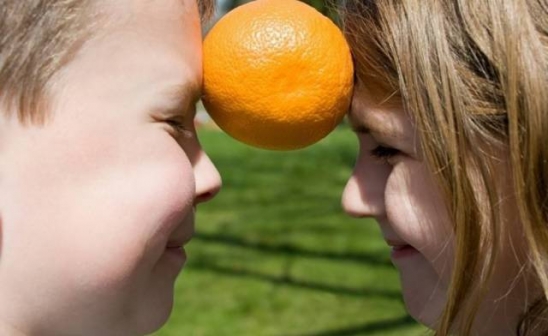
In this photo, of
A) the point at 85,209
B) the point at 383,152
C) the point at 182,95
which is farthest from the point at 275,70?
the point at 85,209

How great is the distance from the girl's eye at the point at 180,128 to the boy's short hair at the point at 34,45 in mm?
231

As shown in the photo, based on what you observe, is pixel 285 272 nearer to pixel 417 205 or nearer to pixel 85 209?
pixel 417 205

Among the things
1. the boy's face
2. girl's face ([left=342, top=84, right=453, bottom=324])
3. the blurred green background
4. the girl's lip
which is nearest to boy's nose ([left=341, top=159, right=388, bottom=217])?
girl's face ([left=342, top=84, right=453, bottom=324])

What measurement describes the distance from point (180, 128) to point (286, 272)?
3372 millimetres

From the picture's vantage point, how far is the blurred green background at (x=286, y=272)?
4.21 meters

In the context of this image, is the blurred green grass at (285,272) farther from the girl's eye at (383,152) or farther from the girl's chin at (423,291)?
the girl's eye at (383,152)

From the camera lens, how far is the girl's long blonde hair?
1658 millimetres

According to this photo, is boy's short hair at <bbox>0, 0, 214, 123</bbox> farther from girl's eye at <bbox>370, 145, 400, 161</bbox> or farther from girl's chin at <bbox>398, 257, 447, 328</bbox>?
girl's chin at <bbox>398, 257, 447, 328</bbox>

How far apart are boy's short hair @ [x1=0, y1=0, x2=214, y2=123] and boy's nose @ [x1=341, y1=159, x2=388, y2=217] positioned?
2.24 feet

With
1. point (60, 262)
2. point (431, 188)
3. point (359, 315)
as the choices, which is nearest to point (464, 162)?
point (431, 188)

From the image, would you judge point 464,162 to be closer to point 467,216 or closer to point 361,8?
point 467,216

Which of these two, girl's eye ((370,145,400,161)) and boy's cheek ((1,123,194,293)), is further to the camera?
girl's eye ((370,145,400,161))

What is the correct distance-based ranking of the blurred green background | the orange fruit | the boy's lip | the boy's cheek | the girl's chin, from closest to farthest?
the boy's cheek
the orange fruit
the boy's lip
the girl's chin
the blurred green background

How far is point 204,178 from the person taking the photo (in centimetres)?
182
